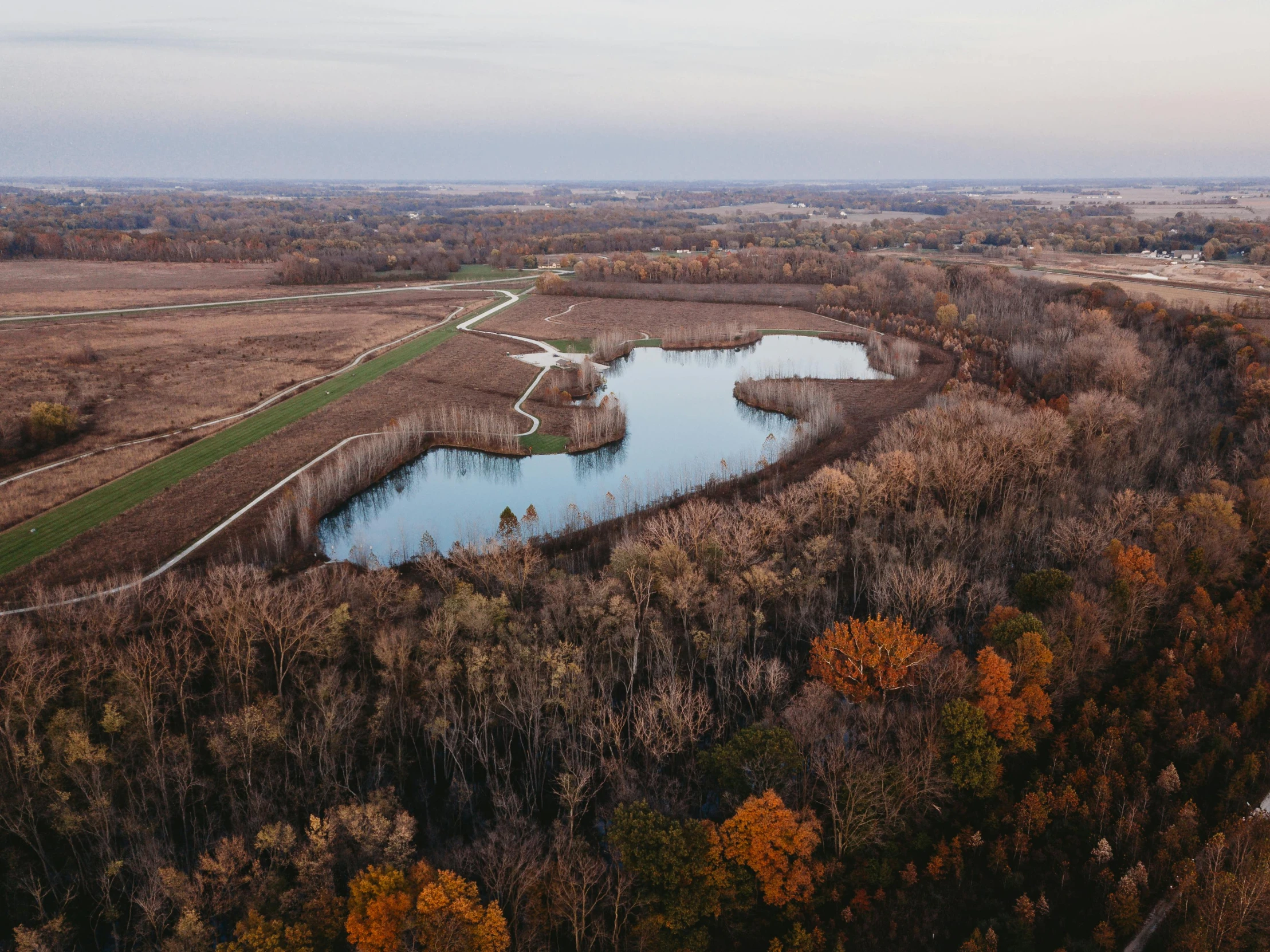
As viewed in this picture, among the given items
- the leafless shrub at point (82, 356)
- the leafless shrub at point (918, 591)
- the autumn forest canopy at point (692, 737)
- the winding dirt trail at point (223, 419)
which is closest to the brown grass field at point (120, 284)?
the leafless shrub at point (82, 356)

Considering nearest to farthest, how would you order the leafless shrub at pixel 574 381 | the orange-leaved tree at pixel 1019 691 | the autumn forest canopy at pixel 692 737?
the autumn forest canopy at pixel 692 737
the orange-leaved tree at pixel 1019 691
the leafless shrub at pixel 574 381

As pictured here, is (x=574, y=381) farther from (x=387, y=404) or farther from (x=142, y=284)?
(x=142, y=284)

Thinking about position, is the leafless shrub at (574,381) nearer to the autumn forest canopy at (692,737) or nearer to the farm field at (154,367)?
the farm field at (154,367)

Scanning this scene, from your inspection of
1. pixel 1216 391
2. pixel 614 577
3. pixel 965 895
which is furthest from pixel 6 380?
pixel 1216 391

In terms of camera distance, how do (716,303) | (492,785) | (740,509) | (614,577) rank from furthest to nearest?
1. (716,303)
2. (740,509)
3. (614,577)
4. (492,785)

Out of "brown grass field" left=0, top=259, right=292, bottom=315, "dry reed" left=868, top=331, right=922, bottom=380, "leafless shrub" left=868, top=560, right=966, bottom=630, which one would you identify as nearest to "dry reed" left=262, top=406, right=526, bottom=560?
"leafless shrub" left=868, top=560, right=966, bottom=630

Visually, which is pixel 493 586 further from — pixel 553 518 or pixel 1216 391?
pixel 1216 391
